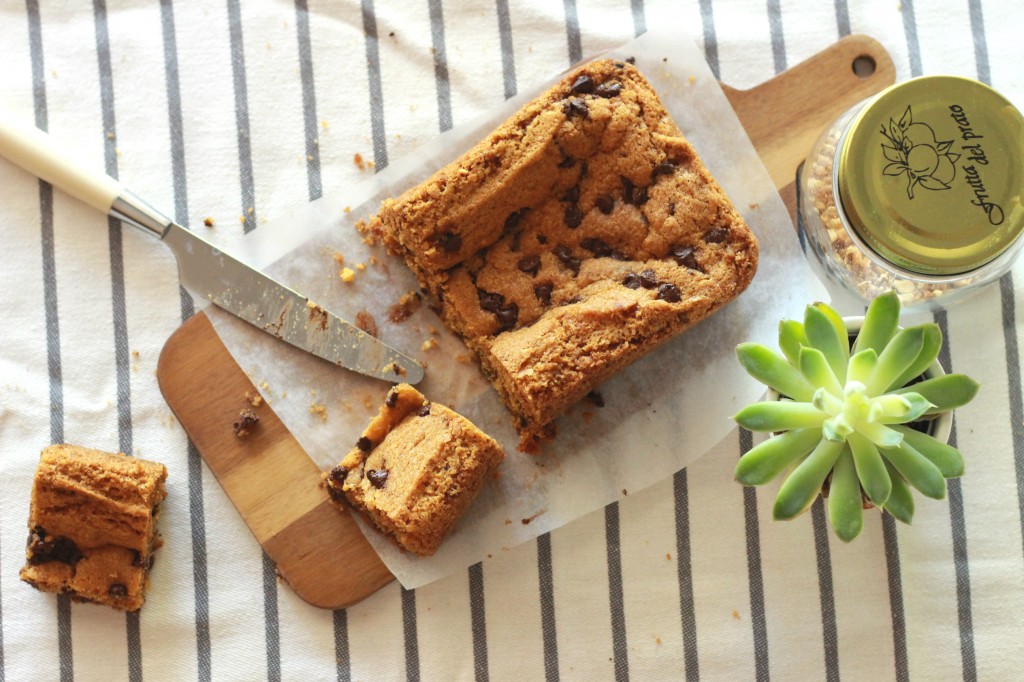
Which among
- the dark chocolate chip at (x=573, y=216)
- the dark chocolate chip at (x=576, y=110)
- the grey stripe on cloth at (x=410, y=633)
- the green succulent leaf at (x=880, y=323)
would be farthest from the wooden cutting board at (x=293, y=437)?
the green succulent leaf at (x=880, y=323)

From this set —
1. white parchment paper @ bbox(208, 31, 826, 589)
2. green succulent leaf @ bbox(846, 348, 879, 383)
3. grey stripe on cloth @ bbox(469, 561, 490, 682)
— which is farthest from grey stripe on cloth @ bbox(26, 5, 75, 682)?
green succulent leaf @ bbox(846, 348, 879, 383)

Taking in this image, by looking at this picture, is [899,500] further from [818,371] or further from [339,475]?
[339,475]

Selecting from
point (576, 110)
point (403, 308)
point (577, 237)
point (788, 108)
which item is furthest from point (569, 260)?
point (788, 108)

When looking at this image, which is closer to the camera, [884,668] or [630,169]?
[630,169]

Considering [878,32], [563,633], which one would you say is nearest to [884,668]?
[563,633]

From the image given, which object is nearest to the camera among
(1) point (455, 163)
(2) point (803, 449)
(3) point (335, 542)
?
(2) point (803, 449)

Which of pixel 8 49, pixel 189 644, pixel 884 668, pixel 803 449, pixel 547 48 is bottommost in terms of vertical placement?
pixel 884 668

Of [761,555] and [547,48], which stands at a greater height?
[547,48]

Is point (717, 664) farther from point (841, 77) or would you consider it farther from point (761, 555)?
point (841, 77)

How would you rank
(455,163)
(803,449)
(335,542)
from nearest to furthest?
(803,449)
(455,163)
(335,542)
